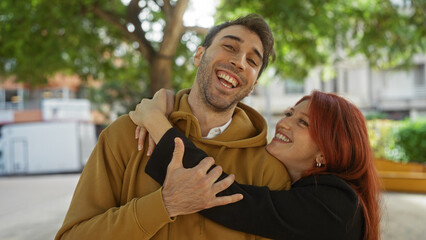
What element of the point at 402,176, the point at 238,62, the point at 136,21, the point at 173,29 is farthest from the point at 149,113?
the point at 402,176

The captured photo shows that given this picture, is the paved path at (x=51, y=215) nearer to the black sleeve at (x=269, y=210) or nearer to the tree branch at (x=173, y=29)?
the black sleeve at (x=269, y=210)

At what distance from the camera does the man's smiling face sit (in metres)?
2.50

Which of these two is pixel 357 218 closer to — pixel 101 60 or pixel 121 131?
pixel 121 131

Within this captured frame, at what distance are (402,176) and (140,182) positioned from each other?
9.69 meters

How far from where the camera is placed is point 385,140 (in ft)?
39.3

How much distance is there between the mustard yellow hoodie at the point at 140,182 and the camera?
192 centimetres

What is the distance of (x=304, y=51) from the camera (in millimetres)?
9680

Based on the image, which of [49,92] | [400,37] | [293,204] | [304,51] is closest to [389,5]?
[400,37]

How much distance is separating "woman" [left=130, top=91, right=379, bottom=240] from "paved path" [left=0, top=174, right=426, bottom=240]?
2449mm

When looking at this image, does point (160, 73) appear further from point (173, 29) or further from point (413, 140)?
point (413, 140)

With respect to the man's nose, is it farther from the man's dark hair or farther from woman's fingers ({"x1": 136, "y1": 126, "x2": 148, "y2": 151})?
woman's fingers ({"x1": 136, "y1": 126, "x2": 148, "y2": 151})

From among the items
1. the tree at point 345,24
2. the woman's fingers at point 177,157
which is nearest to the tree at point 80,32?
the tree at point 345,24

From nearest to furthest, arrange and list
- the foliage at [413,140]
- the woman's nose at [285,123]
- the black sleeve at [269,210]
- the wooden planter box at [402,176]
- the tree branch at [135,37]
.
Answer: the black sleeve at [269,210], the woman's nose at [285,123], the tree branch at [135,37], the wooden planter box at [402,176], the foliage at [413,140]

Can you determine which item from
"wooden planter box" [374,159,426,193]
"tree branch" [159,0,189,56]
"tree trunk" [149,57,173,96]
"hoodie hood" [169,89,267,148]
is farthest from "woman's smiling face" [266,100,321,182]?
"wooden planter box" [374,159,426,193]
